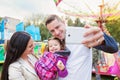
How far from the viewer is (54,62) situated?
1.81 m

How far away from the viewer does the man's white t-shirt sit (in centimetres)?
162

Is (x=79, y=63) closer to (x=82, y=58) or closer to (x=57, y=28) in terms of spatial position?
(x=82, y=58)

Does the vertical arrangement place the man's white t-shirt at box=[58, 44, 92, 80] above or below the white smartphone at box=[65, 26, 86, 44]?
below

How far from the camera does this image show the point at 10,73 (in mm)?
2109

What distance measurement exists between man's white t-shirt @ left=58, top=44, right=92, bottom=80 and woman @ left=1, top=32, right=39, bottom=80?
52 cm

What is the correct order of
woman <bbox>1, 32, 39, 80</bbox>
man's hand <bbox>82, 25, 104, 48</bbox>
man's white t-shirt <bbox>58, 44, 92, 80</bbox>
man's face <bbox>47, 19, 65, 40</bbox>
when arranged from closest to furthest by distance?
man's hand <bbox>82, 25, 104, 48</bbox> < man's white t-shirt <bbox>58, 44, 92, 80</bbox> < man's face <bbox>47, 19, 65, 40</bbox> < woman <bbox>1, 32, 39, 80</bbox>

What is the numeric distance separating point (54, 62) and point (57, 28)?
0.78 ft

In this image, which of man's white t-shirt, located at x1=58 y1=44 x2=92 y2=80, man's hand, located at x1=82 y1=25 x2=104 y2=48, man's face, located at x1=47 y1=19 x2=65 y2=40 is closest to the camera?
man's hand, located at x1=82 y1=25 x2=104 y2=48

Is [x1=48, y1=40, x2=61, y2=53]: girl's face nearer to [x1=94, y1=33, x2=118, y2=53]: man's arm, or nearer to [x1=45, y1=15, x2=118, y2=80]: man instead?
[x1=45, y1=15, x2=118, y2=80]: man

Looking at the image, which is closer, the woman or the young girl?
the young girl

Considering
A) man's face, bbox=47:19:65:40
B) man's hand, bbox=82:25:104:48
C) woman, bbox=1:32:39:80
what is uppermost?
man's face, bbox=47:19:65:40

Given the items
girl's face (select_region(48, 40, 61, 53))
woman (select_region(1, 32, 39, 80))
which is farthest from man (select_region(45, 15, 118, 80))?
woman (select_region(1, 32, 39, 80))

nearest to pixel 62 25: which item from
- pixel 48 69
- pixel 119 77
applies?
pixel 48 69

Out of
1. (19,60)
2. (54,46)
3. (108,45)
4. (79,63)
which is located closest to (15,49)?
(19,60)
